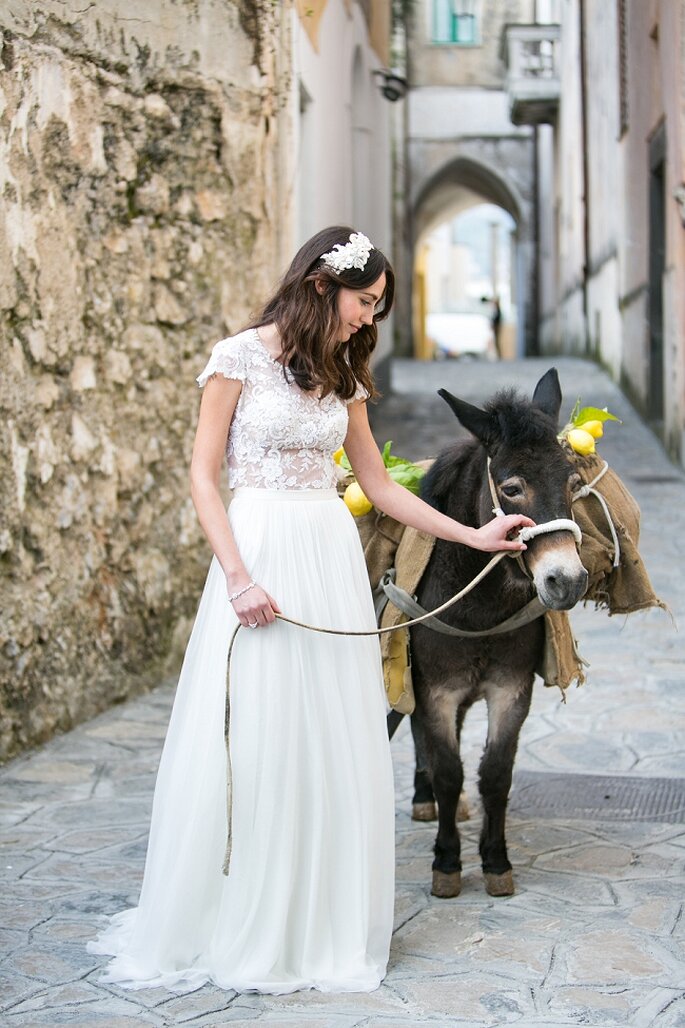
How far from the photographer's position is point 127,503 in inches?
285

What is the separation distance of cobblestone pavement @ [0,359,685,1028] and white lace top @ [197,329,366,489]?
4.49ft

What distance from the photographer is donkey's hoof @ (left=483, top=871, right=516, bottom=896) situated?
4406 millimetres

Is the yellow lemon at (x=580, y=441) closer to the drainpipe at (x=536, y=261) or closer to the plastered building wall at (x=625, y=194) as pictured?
the plastered building wall at (x=625, y=194)

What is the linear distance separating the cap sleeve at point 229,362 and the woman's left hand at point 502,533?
79 cm

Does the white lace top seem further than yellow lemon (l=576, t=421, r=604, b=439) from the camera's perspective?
No

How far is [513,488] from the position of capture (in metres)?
3.88

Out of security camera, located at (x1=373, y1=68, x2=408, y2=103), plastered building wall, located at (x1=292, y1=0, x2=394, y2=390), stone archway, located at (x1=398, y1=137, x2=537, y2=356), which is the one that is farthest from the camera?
stone archway, located at (x1=398, y1=137, x2=537, y2=356)

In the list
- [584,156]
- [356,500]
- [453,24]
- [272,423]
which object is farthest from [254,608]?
[453,24]

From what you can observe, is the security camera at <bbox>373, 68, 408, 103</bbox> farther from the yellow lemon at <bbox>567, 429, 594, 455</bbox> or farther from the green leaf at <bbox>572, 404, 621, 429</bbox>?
the yellow lemon at <bbox>567, 429, 594, 455</bbox>

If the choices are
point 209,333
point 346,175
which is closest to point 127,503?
point 209,333

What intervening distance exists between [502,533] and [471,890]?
137 centimetres

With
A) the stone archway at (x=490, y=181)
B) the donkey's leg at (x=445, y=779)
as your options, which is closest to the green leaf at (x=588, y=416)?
the donkey's leg at (x=445, y=779)

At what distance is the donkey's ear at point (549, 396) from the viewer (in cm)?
407

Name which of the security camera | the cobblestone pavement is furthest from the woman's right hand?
the security camera
